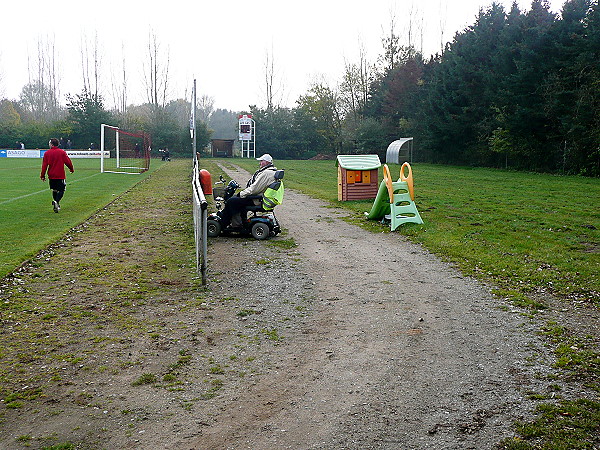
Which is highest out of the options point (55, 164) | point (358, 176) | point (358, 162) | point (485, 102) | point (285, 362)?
point (485, 102)

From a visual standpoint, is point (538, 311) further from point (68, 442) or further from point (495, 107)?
point (495, 107)

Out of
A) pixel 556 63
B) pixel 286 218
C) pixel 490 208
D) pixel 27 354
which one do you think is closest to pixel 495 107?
pixel 556 63

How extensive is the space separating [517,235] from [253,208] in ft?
17.4

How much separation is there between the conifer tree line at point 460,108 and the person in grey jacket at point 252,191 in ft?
77.4

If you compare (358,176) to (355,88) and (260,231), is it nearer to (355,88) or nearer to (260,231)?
(260,231)

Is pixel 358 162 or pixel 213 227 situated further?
pixel 358 162

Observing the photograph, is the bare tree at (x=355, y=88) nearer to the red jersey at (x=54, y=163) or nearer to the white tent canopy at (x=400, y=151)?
the white tent canopy at (x=400, y=151)

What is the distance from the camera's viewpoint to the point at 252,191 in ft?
38.6

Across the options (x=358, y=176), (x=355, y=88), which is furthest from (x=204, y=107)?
(x=358, y=176)

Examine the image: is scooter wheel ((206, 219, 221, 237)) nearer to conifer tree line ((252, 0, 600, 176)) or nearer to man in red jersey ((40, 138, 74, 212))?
man in red jersey ((40, 138, 74, 212))

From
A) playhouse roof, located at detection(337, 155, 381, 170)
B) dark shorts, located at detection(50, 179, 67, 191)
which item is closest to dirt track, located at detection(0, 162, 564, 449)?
dark shorts, located at detection(50, 179, 67, 191)

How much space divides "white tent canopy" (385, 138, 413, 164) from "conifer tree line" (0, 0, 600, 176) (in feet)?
3.31

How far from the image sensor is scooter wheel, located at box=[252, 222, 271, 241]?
475 inches

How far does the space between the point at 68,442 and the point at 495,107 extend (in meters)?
39.8
